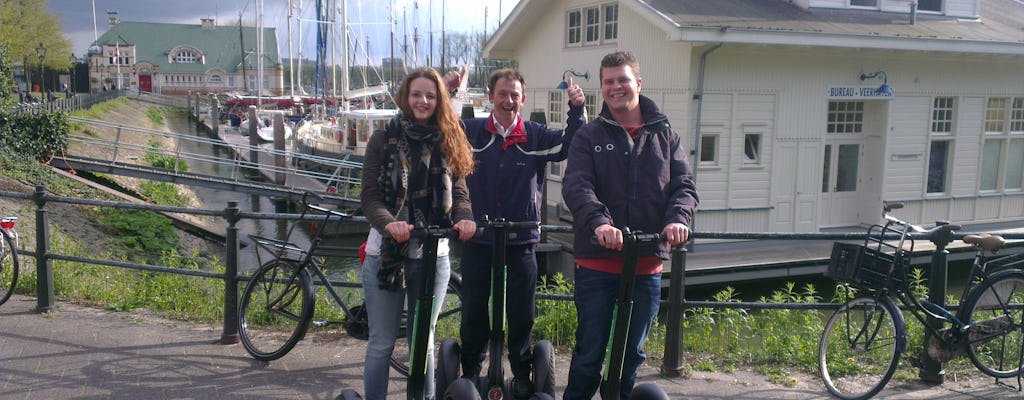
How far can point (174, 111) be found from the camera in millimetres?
74438

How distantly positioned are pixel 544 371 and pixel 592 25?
1232 centimetres

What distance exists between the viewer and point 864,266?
4.46 m

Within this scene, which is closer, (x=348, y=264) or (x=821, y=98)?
(x=821, y=98)

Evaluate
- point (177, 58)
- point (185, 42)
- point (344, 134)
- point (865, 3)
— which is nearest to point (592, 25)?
point (865, 3)

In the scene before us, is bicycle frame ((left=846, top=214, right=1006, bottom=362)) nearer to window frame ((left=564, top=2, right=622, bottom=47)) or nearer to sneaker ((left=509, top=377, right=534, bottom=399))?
sneaker ((left=509, top=377, right=534, bottom=399))

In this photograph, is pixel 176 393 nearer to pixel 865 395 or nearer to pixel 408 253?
pixel 408 253

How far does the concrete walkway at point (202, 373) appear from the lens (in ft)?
14.5

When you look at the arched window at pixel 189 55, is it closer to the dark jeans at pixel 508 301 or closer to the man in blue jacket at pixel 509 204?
the man in blue jacket at pixel 509 204

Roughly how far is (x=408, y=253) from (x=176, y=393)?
191 cm

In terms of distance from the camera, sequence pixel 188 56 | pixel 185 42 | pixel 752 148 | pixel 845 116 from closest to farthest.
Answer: pixel 752 148
pixel 845 116
pixel 188 56
pixel 185 42

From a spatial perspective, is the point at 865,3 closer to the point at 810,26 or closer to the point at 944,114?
the point at 944,114

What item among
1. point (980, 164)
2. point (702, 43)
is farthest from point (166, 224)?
point (980, 164)

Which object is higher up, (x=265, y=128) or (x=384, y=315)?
(x=265, y=128)

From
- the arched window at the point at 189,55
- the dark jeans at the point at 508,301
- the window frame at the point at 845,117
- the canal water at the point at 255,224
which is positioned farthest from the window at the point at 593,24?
the arched window at the point at 189,55
